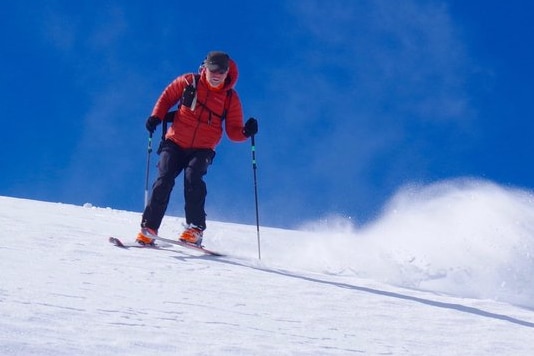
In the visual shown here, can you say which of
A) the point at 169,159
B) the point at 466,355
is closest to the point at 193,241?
the point at 169,159

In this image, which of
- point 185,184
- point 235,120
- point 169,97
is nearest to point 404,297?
point 185,184

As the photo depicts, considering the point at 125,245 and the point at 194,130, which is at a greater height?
the point at 194,130

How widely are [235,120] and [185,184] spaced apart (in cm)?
108

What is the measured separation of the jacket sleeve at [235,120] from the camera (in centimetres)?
750

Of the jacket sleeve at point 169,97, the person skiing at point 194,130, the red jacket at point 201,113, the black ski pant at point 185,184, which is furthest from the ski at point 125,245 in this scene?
the jacket sleeve at point 169,97

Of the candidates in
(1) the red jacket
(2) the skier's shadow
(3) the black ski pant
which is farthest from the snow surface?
(1) the red jacket

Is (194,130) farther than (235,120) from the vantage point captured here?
No

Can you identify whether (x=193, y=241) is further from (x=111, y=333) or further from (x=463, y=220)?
(x=463, y=220)

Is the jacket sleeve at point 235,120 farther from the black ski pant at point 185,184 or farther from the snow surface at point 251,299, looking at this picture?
the snow surface at point 251,299

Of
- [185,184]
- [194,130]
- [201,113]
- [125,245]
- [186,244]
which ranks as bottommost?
[125,245]

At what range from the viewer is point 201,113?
286 inches

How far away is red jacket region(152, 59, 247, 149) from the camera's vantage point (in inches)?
285

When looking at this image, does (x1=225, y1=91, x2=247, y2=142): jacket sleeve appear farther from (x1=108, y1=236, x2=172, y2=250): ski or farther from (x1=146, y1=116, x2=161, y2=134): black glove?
(x1=108, y1=236, x2=172, y2=250): ski

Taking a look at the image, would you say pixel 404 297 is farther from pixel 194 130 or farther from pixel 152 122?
pixel 152 122
